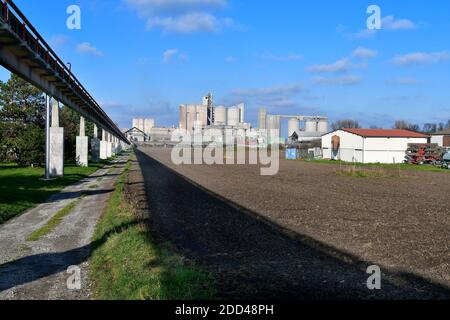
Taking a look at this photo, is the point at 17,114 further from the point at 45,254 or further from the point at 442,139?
the point at 442,139

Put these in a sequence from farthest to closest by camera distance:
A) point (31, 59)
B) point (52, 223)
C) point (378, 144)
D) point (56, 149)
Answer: point (378, 144)
point (56, 149)
point (31, 59)
point (52, 223)

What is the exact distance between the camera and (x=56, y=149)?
33531 mm

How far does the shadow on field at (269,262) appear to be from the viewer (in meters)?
7.06

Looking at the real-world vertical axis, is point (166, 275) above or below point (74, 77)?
below

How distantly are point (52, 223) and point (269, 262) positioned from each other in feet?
24.6

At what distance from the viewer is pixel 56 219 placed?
14.7 metres

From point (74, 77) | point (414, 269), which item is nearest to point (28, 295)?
point (414, 269)

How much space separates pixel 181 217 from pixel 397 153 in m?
54.2

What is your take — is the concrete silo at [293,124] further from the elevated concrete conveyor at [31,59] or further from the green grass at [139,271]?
the green grass at [139,271]

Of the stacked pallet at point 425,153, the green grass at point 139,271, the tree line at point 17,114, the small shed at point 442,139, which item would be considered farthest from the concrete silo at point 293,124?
the green grass at point 139,271

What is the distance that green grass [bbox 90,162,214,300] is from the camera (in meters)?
6.57

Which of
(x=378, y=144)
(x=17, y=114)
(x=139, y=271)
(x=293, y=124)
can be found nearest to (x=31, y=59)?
(x=139, y=271)
